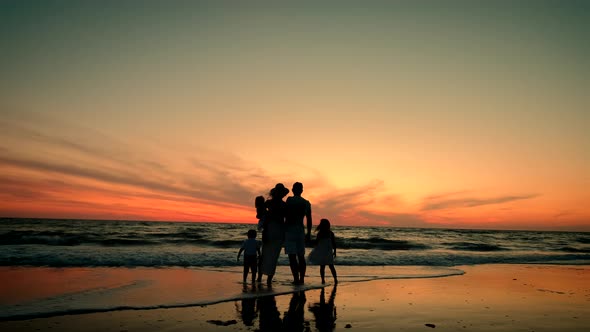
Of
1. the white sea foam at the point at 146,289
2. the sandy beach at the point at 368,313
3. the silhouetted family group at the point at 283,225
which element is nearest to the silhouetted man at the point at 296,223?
the silhouetted family group at the point at 283,225

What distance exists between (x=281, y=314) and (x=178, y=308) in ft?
6.53

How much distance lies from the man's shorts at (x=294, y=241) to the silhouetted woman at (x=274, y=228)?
0.20 metres

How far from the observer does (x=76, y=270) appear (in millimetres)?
13594

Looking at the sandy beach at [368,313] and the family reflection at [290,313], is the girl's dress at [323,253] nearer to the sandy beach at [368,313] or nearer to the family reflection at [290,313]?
the sandy beach at [368,313]

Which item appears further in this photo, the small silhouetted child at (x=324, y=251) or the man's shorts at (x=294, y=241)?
the small silhouetted child at (x=324, y=251)

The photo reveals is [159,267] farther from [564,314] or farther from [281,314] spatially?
[564,314]

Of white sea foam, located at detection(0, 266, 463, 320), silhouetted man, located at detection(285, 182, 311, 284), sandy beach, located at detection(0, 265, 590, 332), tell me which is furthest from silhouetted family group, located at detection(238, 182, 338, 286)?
sandy beach, located at detection(0, 265, 590, 332)

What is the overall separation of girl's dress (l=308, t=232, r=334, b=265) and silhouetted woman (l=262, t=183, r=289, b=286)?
1594 mm

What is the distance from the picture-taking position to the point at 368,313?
7375mm

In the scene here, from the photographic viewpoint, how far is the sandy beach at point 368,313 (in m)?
6.26

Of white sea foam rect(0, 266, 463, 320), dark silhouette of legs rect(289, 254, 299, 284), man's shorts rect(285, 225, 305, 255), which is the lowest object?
white sea foam rect(0, 266, 463, 320)

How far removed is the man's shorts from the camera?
400 inches

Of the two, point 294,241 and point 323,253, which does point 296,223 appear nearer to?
point 294,241

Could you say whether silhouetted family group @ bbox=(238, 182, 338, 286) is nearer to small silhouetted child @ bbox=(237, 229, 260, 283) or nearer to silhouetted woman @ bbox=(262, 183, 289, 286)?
silhouetted woman @ bbox=(262, 183, 289, 286)
